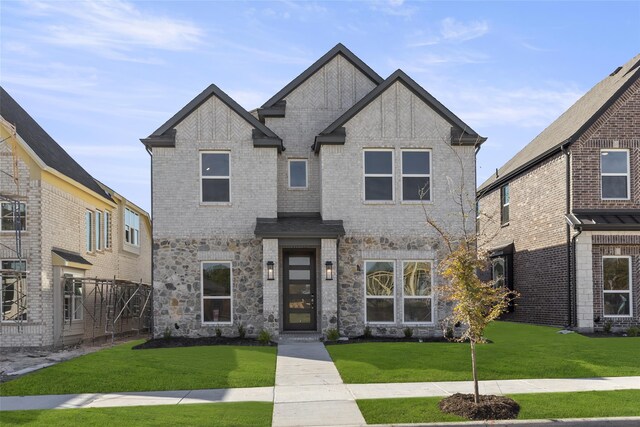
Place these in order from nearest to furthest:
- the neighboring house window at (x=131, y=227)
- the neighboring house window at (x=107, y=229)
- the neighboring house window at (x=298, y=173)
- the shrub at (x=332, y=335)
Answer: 1. the shrub at (x=332, y=335)
2. the neighboring house window at (x=298, y=173)
3. the neighboring house window at (x=107, y=229)
4. the neighboring house window at (x=131, y=227)

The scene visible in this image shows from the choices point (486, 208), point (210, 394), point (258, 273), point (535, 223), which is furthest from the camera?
point (486, 208)

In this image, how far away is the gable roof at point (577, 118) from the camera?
66.3 feet

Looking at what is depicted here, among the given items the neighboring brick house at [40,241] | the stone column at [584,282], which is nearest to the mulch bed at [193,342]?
the neighboring brick house at [40,241]

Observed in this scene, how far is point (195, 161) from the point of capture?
18969 millimetres

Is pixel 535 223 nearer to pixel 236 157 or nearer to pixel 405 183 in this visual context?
pixel 405 183

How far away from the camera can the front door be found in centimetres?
1923

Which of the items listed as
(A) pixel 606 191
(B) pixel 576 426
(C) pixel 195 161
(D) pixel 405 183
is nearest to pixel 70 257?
(C) pixel 195 161

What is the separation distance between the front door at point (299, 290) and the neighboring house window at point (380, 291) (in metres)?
1.64

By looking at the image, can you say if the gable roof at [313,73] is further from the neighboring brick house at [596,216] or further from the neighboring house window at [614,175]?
the neighboring house window at [614,175]

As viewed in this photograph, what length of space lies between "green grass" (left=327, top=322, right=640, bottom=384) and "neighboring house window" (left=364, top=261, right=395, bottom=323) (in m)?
2.19

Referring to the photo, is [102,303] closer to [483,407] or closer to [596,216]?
[483,407]

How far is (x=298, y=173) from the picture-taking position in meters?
20.2

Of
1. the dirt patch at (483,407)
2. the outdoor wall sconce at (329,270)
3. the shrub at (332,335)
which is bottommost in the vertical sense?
the shrub at (332,335)

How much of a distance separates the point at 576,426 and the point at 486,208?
21045 mm
